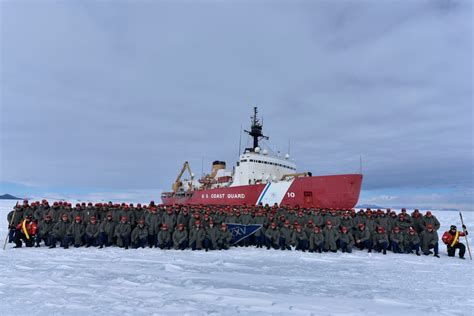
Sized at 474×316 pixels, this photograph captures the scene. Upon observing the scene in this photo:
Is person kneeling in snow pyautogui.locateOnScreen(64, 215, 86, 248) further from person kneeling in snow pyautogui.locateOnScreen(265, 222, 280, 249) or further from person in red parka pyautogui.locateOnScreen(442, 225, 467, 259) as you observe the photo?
person in red parka pyautogui.locateOnScreen(442, 225, 467, 259)

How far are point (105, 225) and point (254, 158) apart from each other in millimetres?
15459

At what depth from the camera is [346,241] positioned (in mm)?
10828

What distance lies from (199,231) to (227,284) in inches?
179

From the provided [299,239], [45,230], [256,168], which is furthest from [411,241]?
[256,168]

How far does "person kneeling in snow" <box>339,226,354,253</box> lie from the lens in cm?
1083

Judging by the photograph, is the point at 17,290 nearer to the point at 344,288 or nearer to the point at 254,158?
the point at 344,288

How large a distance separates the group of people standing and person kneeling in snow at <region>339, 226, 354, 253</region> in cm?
2

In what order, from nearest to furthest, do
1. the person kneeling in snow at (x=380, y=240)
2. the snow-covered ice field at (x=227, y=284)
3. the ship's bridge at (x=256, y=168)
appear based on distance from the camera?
the snow-covered ice field at (x=227, y=284)
the person kneeling in snow at (x=380, y=240)
the ship's bridge at (x=256, y=168)

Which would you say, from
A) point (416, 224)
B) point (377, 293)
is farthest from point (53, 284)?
point (416, 224)

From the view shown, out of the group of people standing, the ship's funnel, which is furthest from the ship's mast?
the group of people standing

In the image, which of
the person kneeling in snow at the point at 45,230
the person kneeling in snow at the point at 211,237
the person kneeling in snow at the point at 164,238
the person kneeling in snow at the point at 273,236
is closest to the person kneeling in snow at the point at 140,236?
the person kneeling in snow at the point at 164,238

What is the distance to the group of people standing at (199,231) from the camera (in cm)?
1073

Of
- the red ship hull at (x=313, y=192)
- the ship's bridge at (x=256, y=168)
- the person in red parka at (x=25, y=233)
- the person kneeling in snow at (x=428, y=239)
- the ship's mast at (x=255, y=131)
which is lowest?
the person in red parka at (x=25, y=233)

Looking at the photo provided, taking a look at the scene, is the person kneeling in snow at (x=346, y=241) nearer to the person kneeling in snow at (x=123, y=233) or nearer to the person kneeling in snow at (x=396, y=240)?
the person kneeling in snow at (x=396, y=240)
